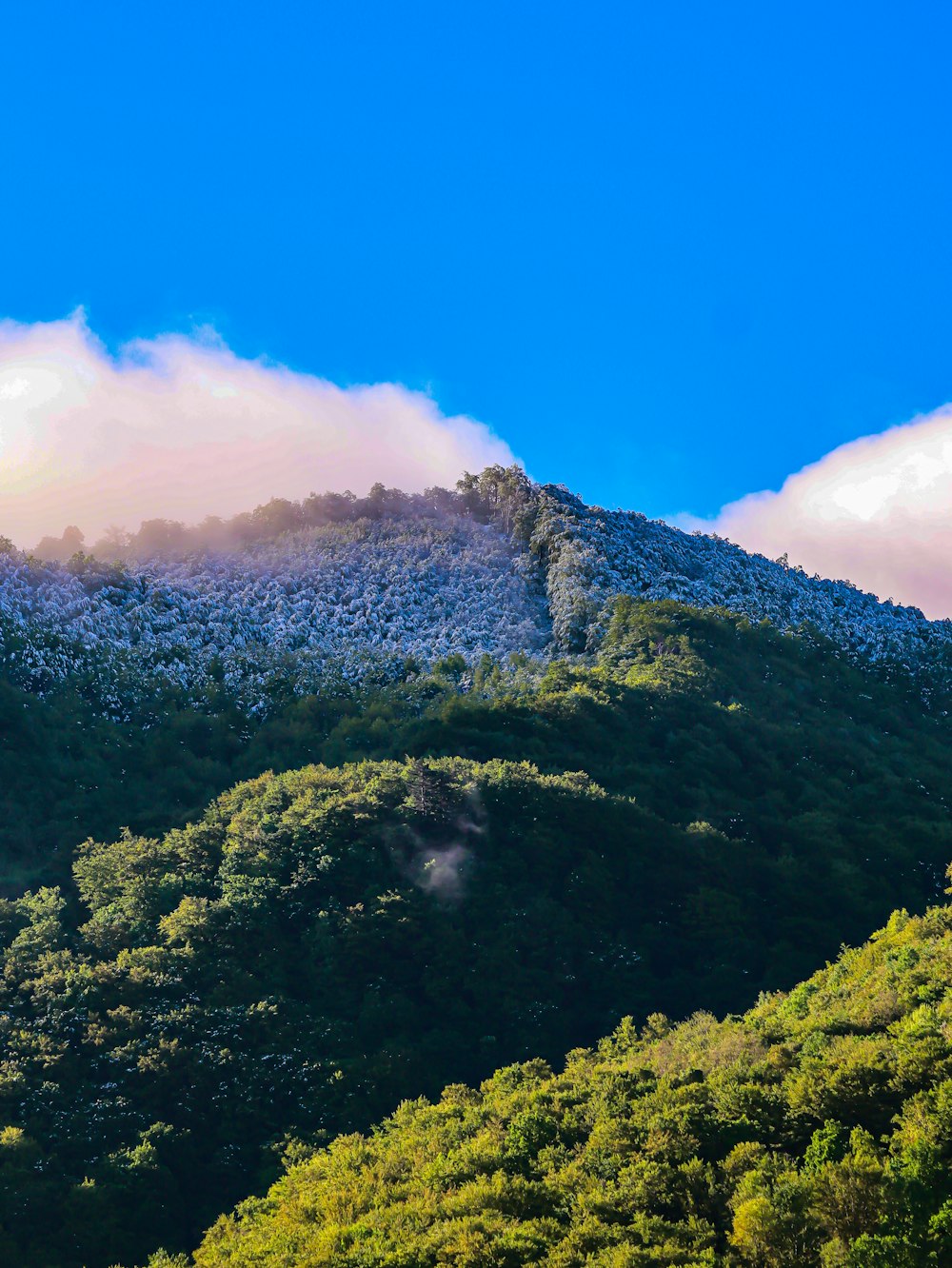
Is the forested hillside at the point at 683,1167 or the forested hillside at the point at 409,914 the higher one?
the forested hillside at the point at 409,914

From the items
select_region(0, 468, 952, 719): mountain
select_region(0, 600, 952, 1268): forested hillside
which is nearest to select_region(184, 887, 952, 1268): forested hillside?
select_region(0, 600, 952, 1268): forested hillside

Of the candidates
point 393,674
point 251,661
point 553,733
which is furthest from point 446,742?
point 251,661

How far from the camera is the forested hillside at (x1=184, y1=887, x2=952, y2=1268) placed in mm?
31500

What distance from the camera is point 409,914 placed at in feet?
201

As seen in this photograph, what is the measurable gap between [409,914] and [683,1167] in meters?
27.5

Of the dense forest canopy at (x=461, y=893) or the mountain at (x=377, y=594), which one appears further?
the mountain at (x=377, y=594)

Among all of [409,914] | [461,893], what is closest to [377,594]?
[461,893]

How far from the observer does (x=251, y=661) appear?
311 ft

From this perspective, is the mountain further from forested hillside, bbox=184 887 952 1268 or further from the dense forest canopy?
forested hillside, bbox=184 887 952 1268

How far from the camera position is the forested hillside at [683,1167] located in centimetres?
3150

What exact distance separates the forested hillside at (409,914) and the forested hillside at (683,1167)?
610 centimetres

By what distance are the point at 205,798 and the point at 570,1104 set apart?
44178 mm

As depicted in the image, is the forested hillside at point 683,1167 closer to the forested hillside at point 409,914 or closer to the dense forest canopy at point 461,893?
the dense forest canopy at point 461,893

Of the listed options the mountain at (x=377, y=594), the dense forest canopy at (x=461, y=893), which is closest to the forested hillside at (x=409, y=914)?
the dense forest canopy at (x=461, y=893)
